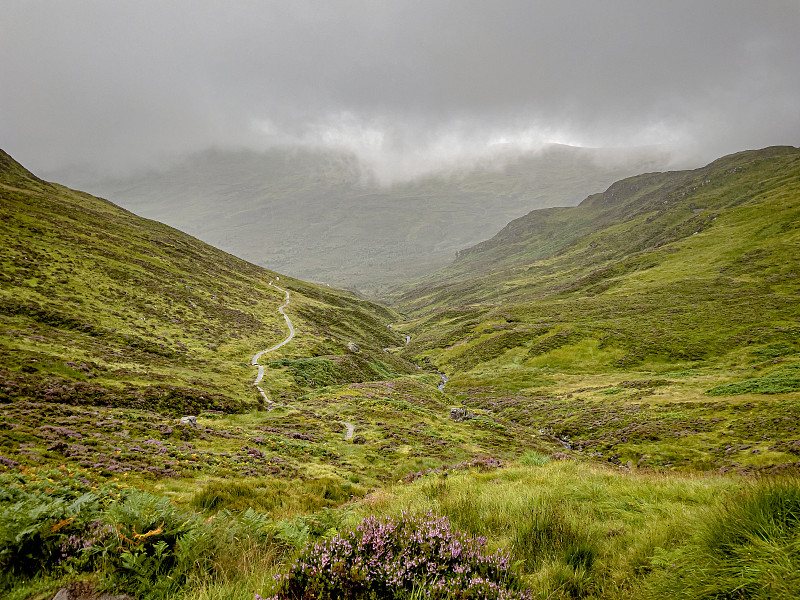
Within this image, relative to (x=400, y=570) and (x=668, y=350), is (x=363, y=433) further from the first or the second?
(x=668, y=350)

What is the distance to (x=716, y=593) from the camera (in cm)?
288

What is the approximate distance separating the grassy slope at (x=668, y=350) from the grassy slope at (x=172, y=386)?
35.6 feet

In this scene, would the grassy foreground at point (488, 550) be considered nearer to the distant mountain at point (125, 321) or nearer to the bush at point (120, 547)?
the bush at point (120, 547)

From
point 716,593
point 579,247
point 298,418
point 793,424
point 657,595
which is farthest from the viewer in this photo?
point 579,247

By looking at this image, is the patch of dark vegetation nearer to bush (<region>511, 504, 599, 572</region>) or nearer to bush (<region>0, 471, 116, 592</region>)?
bush (<region>0, 471, 116, 592</region>)

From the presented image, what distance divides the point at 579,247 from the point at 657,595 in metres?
223

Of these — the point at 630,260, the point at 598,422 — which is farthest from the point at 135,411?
the point at 630,260

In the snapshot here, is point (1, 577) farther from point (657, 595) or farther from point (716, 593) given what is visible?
point (716, 593)

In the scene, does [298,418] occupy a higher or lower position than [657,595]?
lower

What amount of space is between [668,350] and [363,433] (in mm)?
55805

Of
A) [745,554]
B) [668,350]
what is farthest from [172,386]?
[668,350]

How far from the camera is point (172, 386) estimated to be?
2491cm

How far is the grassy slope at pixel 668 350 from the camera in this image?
26828 millimetres

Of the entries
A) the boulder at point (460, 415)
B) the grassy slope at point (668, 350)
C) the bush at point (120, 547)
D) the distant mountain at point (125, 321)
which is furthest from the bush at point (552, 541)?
the boulder at point (460, 415)
